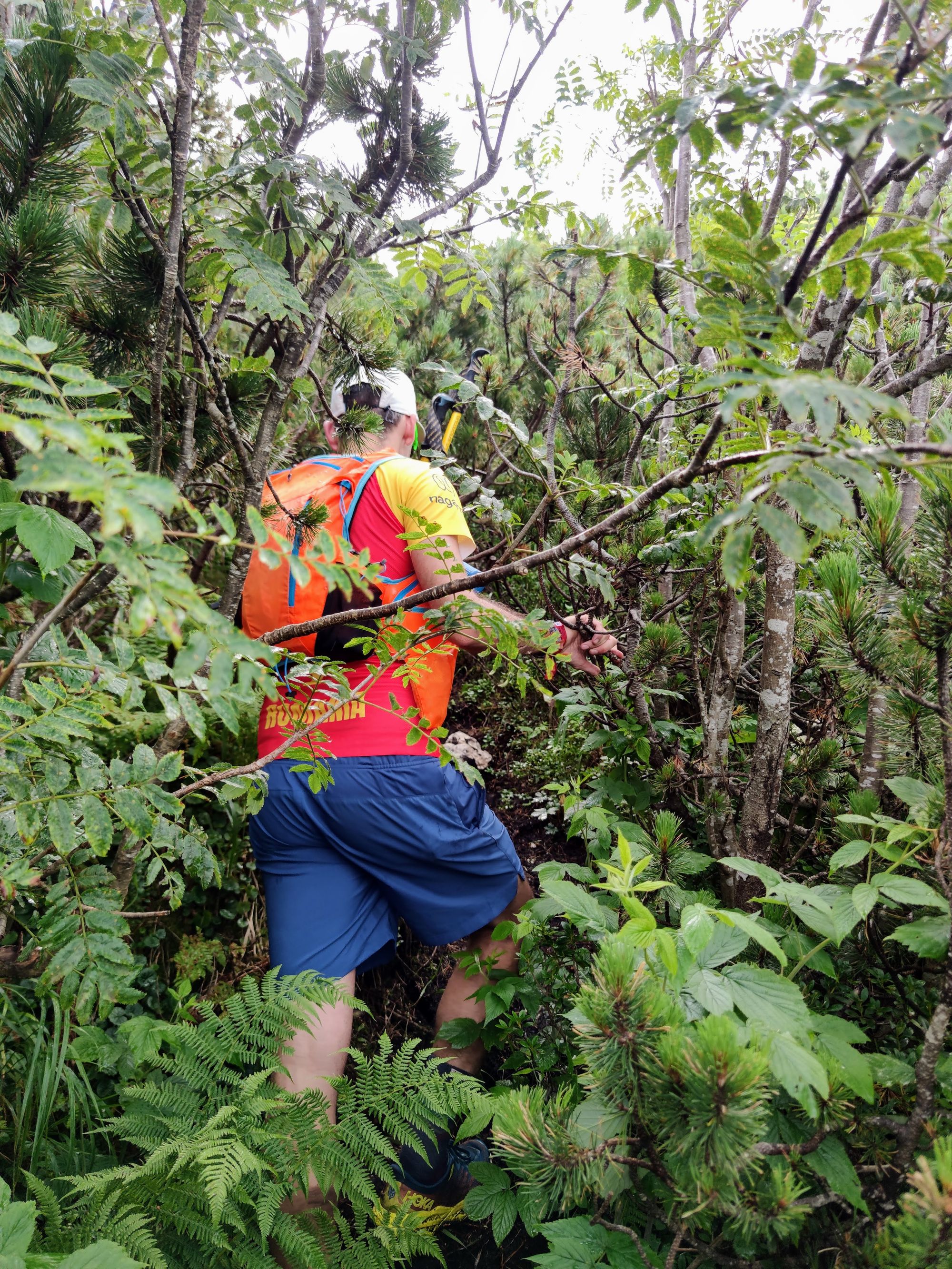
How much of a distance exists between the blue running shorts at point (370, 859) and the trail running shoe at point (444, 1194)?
0.59m

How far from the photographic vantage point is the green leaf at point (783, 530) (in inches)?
29.6

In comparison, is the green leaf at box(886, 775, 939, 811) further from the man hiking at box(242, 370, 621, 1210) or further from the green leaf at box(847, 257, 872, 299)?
the man hiking at box(242, 370, 621, 1210)

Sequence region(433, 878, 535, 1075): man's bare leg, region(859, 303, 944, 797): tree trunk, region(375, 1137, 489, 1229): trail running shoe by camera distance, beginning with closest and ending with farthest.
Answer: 1. region(859, 303, 944, 797): tree trunk
2. region(375, 1137, 489, 1229): trail running shoe
3. region(433, 878, 535, 1075): man's bare leg

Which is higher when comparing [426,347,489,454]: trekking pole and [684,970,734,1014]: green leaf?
[426,347,489,454]: trekking pole

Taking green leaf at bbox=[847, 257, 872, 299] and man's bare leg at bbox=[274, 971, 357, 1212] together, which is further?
man's bare leg at bbox=[274, 971, 357, 1212]

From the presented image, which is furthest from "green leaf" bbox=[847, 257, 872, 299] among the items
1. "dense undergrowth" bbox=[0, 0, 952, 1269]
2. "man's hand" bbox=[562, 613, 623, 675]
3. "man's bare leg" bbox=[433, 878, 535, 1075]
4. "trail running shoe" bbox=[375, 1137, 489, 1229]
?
"trail running shoe" bbox=[375, 1137, 489, 1229]

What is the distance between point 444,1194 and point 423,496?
2.07 metres

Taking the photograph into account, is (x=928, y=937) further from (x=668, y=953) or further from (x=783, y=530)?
(x=783, y=530)

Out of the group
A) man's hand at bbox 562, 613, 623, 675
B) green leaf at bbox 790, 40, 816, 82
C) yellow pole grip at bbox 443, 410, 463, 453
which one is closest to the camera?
green leaf at bbox 790, 40, 816, 82

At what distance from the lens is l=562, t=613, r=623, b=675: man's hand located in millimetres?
2039

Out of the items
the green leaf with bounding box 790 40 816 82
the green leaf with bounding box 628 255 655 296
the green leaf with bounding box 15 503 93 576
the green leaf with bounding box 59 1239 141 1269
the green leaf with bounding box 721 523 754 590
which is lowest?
the green leaf with bounding box 59 1239 141 1269

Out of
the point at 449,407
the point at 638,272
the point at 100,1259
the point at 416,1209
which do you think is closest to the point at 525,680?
the point at 638,272

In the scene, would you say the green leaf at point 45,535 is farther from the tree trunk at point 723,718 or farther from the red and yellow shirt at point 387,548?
the tree trunk at point 723,718

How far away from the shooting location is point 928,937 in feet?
3.59
